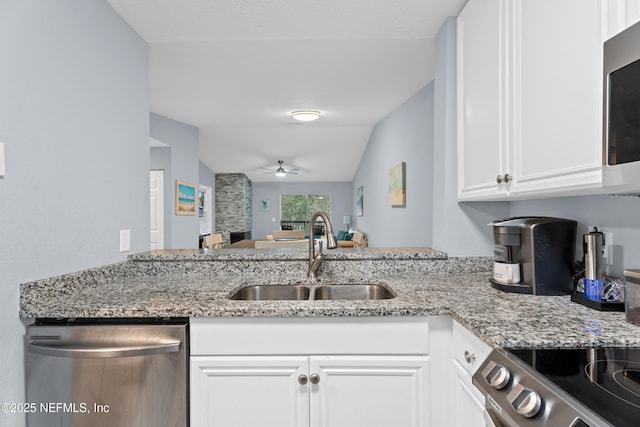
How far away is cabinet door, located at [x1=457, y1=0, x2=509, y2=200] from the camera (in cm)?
148

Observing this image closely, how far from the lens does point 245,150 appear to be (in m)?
7.43

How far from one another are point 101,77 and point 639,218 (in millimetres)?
2251

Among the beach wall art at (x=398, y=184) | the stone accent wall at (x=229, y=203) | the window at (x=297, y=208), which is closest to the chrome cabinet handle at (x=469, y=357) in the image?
the beach wall art at (x=398, y=184)

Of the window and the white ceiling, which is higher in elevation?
the white ceiling

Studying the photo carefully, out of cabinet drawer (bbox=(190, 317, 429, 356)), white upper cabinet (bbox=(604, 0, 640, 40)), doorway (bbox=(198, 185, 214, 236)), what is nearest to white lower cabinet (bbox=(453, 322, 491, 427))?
cabinet drawer (bbox=(190, 317, 429, 356))

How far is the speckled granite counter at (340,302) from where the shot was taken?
1046mm

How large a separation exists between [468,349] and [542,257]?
22.4 inches

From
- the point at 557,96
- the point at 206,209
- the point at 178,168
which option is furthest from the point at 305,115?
the point at 206,209

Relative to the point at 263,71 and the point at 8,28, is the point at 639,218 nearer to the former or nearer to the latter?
the point at 8,28

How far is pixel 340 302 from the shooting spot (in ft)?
A: 4.49

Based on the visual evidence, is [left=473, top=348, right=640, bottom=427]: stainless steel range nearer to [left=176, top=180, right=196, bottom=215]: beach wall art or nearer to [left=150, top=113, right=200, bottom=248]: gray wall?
[left=150, top=113, right=200, bottom=248]: gray wall

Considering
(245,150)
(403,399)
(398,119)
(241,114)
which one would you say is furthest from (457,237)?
(245,150)

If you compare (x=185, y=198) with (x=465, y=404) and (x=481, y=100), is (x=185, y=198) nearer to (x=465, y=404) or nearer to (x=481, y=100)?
(x=481, y=100)

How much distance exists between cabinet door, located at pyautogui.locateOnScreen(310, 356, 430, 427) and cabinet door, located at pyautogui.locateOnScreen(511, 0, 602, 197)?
0.79 meters
